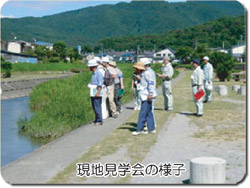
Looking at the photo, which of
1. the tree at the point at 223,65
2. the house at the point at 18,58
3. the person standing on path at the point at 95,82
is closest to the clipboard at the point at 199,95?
the person standing on path at the point at 95,82

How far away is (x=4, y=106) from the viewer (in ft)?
72.6

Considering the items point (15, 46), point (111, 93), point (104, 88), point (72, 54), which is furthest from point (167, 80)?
point (15, 46)

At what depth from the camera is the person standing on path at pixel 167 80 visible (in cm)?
1330

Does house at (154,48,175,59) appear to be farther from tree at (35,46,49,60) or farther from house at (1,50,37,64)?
tree at (35,46,49,60)

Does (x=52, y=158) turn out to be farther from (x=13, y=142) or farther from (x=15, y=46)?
(x=15, y=46)

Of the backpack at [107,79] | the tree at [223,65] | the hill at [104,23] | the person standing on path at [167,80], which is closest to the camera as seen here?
the backpack at [107,79]

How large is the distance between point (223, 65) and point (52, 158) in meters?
24.4

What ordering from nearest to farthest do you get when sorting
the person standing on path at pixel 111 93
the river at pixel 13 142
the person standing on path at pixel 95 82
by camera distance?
the river at pixel 13 142, the person standing on path at pixel 95 82, the person standing on path at pixel 111 93

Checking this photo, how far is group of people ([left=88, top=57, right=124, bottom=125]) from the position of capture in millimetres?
10977

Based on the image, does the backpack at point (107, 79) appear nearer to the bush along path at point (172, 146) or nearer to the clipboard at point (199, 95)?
the bush along path at point (172, 146)

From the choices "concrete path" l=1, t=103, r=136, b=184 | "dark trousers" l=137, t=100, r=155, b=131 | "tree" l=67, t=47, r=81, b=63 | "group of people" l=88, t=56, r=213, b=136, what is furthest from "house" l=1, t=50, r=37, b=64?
"dark trousers" l=137, t=100, r=155, b=131

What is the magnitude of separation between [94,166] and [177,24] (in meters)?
184

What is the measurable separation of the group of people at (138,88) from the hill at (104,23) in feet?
340

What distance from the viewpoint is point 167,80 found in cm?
1357
